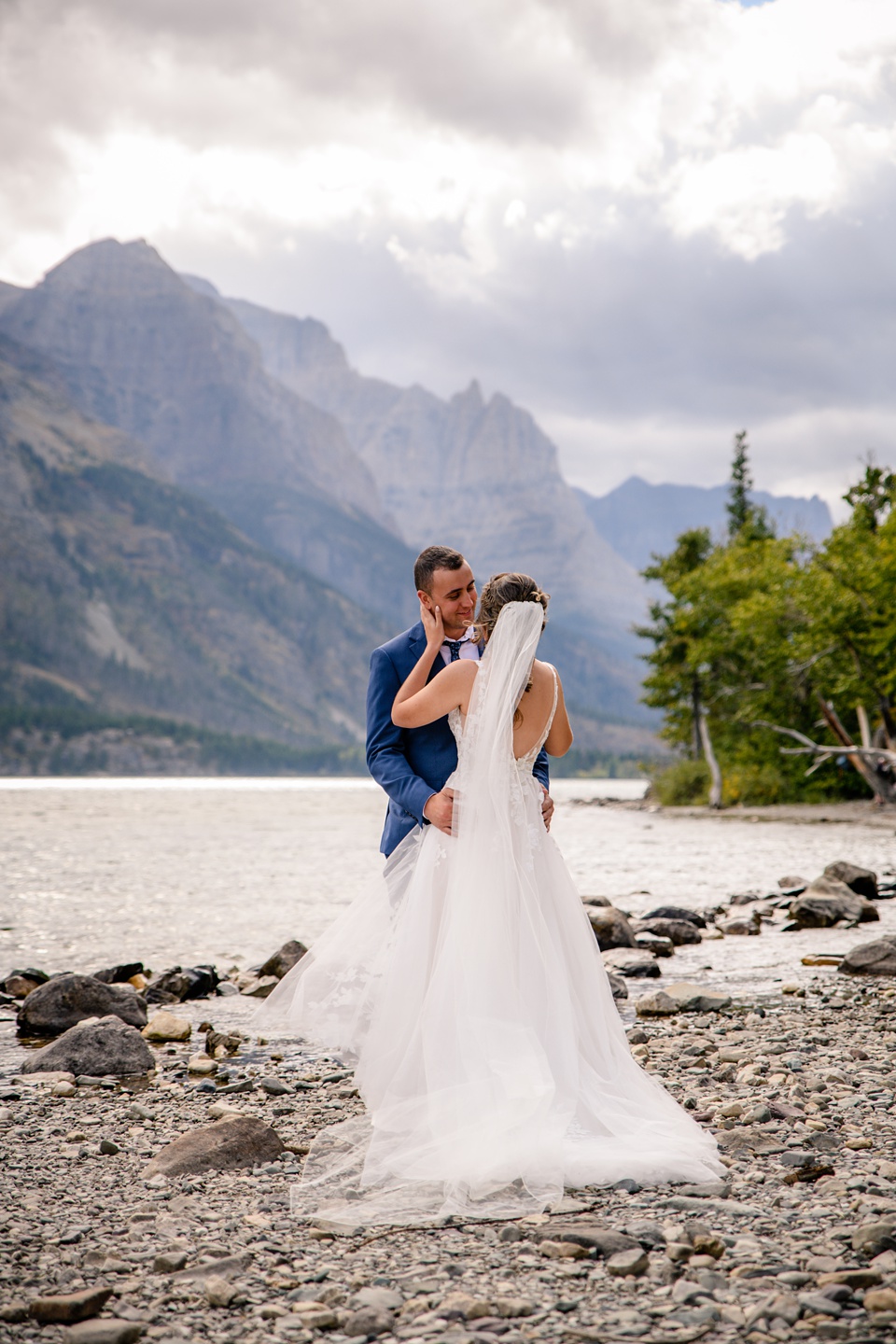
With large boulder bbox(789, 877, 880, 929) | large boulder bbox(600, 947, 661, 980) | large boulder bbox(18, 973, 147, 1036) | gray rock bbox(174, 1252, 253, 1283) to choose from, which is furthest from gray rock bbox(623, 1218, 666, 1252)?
large boulder bbox(789, 877, 880, 929)

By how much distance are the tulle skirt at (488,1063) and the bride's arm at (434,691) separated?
0.67 meters

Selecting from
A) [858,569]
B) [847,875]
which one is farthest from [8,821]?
[847,875]

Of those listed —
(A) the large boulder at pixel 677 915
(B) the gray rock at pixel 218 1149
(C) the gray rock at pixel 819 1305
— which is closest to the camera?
(C) the gray rock at pixel 819 1305

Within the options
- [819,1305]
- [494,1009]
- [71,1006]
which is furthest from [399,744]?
[71,1006]

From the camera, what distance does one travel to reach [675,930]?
14.4 m

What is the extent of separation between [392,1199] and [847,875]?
14.6m

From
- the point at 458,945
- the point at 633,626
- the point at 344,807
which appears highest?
the point at 633,626

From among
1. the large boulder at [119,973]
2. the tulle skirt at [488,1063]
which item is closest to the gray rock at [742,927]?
the large boulder at [119,973]

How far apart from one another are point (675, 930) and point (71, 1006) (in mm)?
7884

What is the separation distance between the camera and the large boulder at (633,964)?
11609 mm

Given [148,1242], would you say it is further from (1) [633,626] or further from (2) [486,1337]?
(1) [633,626]

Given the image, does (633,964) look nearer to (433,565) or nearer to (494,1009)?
(494,1009)

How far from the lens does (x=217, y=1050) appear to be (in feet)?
28.0

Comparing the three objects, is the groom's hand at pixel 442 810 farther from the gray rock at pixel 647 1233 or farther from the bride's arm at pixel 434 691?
the gray rock at pixel 647 1233
